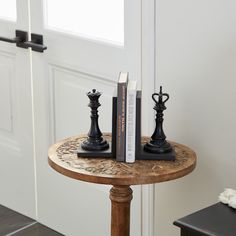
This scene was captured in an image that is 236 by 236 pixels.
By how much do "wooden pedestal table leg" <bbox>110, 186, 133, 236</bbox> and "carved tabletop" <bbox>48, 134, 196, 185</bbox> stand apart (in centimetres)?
9

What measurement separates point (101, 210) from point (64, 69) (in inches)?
23.7

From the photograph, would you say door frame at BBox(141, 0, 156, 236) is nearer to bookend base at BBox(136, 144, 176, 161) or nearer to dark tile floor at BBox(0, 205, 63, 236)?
bookend base at BBox(136, 144, 176, 161)

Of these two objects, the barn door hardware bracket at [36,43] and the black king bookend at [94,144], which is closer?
the black king bookend at [94,144]

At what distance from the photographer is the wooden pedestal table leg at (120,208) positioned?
7.38 ft

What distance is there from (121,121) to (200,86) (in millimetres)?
371

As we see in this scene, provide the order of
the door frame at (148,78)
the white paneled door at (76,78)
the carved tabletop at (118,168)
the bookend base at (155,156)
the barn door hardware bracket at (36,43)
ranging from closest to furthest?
the carved tabletop at (118,168), the bookend base at (155,156), the door frame at (148,78), the white paneled door at (76,78), the barn door hardware bracket at (36,43)

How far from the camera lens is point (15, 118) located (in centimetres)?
325

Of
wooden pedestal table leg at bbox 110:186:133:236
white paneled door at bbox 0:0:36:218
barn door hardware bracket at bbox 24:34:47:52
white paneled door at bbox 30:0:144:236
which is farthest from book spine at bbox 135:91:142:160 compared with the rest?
white paneled door at bbox 0:0:36:218

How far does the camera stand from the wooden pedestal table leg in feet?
7.38

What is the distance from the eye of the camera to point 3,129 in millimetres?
3340

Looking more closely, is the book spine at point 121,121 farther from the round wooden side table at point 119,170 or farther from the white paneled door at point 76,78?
the white paneled door at point 76,78

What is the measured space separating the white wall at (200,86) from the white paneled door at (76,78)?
0.16 metres

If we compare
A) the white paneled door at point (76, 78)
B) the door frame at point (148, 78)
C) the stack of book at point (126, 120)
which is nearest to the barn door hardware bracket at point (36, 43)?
the white paneled door at point (76, 78)

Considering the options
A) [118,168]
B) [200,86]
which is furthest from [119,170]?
[200,86]
